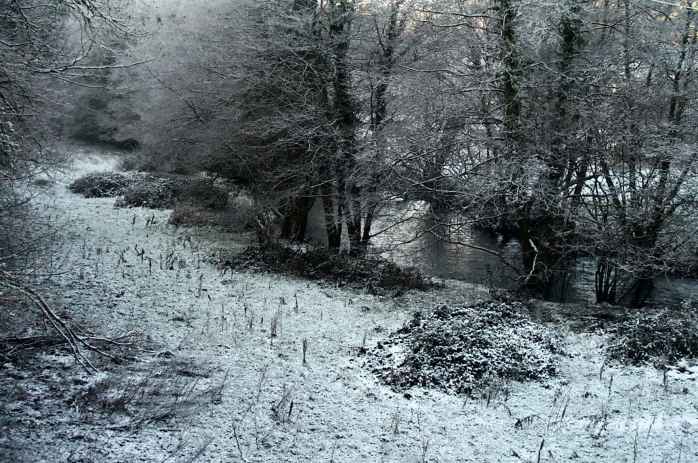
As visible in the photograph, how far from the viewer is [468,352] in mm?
6980

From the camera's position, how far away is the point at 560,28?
384 inches

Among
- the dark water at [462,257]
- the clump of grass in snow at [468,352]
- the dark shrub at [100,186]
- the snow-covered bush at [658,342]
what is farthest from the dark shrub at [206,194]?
the snow-covered bush at [658,342]

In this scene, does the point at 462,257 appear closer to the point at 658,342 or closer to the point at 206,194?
Answer: the point at 206,194

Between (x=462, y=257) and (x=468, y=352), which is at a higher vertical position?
(x=462, y=257)

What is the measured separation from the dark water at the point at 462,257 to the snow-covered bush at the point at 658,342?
3.41 m

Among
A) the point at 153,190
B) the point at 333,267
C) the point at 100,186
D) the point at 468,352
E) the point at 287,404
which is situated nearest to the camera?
the point at 287,404

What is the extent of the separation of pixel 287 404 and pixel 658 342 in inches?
192

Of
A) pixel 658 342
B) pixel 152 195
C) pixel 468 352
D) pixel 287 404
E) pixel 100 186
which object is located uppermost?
pixel 100 186

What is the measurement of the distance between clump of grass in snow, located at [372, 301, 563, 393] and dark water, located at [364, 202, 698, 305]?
8.63ft

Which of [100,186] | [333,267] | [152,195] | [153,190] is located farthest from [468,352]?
[100,186]

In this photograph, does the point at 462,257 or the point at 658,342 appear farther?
the point at 462,257

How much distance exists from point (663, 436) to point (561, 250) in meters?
5.78

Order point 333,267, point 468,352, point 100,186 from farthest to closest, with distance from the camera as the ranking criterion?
point 100,186 → point 333,267 → point 468,352

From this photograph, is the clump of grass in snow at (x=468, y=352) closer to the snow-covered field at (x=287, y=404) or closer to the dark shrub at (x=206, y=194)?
the snow-covered field at (x=287, y=404)
